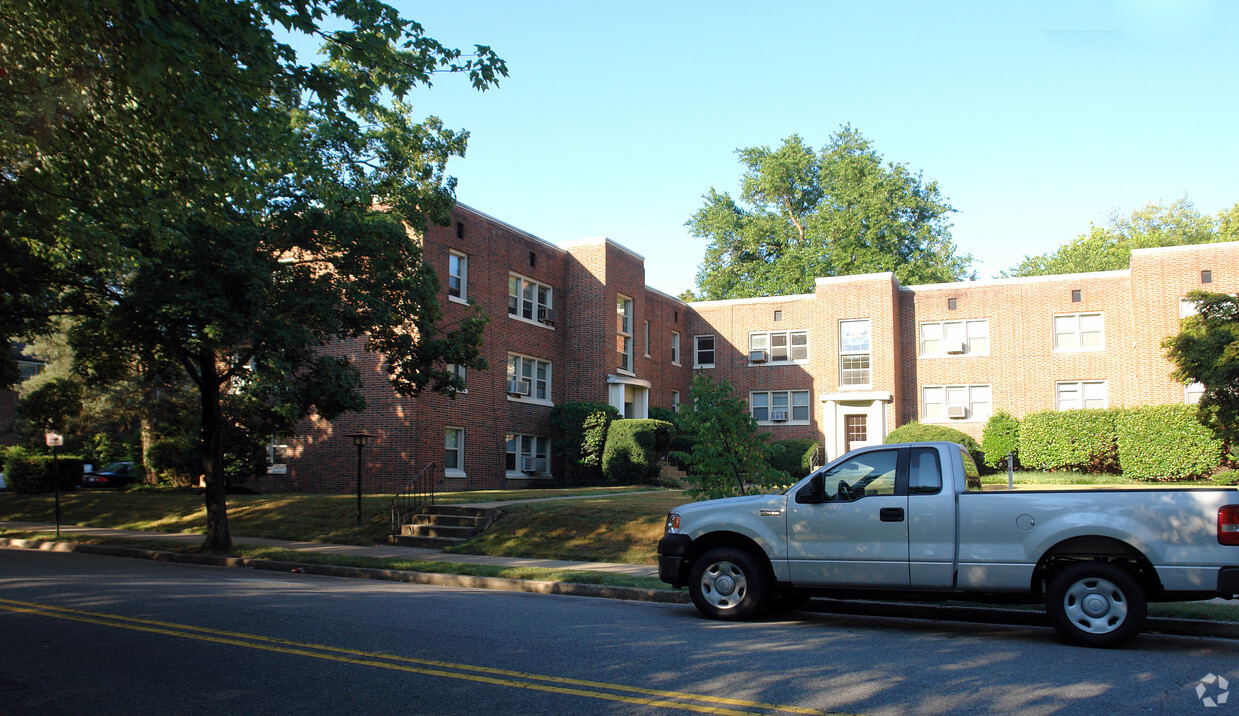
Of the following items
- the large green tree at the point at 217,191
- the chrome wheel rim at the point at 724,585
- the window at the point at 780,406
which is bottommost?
the chrome wheel rim at the point at 724,585

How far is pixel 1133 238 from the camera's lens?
5325cm

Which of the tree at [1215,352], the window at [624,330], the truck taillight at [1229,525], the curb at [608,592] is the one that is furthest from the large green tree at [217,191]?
the tree at [1215,352]

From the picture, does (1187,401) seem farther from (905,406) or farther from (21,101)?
(21,101)

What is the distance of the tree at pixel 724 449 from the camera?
13.8m

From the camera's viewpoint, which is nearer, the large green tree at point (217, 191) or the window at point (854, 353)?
the large green tree at point (217, 191)

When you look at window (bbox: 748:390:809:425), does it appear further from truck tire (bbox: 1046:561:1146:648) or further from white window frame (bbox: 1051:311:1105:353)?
truck tire (bbox: 1046:561:1146:648)

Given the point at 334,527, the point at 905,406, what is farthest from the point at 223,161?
the point at 905,406

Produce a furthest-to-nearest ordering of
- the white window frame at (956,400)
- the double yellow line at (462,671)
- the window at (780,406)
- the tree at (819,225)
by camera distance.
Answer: the tree at (819,225)
the window at (780,406)
the white window frame at (956,400)
the double yellow line at (462,671)

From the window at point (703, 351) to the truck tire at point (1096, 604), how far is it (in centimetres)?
3101

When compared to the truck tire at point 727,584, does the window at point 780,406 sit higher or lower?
higher

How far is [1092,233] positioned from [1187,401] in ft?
97.4

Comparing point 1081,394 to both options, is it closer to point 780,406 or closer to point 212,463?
point 780,406

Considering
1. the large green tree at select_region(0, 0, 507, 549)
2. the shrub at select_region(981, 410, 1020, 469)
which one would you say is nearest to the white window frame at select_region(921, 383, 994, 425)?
the shrub at select_region(981, 410, 1020, 469)

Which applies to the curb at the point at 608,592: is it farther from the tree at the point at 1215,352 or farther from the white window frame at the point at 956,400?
the white window frame at the point at 956,400
